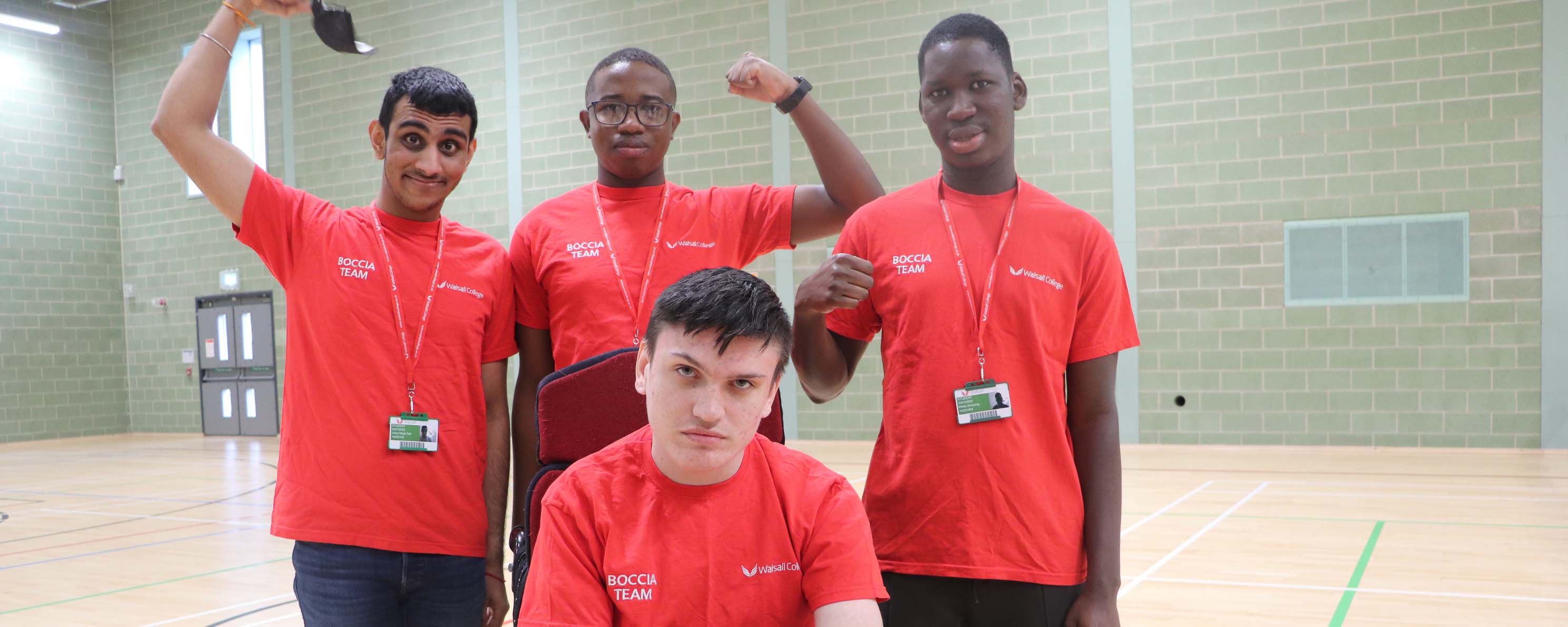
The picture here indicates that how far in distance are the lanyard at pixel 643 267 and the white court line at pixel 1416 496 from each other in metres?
6.02

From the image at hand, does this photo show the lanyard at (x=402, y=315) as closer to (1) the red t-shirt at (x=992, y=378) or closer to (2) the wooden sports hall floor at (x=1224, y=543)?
(1) the red t-shirt at (x=992, y=378)

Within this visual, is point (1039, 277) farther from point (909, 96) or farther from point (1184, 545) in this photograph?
point (909, 96)

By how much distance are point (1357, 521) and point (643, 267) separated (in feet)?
17.6

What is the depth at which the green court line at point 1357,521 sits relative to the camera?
585 centimetres

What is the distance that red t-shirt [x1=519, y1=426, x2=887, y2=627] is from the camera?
162cm

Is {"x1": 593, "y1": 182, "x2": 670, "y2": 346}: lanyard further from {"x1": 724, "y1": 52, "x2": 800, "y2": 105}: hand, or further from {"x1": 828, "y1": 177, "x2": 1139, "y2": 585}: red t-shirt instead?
{"x1": 828, "y1": 177, "x2": 1139, "y2": 585}: red t-shirt

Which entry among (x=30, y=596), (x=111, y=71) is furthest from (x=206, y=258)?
(x=30, y=596)

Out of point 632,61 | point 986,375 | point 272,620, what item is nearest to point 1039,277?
point 986,375

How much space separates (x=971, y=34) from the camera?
6.70 ft

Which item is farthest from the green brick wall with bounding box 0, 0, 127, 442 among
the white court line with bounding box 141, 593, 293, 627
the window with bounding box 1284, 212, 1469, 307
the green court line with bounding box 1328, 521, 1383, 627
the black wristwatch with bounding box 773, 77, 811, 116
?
the green court line with bounding box 1328, 521, 1383, 627

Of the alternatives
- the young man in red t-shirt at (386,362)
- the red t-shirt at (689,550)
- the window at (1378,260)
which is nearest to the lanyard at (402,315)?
the young man in red t-shirt at (386,362)

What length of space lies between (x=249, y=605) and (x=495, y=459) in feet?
10.1

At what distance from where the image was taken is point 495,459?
2.37 metres

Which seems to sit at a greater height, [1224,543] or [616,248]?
[616,248]
